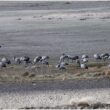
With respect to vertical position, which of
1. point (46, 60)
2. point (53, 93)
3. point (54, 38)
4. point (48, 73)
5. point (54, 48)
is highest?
point (54, 38)

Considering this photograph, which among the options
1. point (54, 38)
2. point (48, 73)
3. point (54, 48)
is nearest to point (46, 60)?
point (48, 73)

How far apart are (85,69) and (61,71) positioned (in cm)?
122

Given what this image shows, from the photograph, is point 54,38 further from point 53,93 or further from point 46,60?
point 53,93

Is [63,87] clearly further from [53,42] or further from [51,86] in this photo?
[53,42]

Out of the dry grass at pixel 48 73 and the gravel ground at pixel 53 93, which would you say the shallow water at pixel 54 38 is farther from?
the gravel ground at pixel 53 93

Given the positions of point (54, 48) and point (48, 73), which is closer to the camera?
point (48, 73)

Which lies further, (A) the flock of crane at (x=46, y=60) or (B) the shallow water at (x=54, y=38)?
(B) the shallow water at (x=54, y=38)

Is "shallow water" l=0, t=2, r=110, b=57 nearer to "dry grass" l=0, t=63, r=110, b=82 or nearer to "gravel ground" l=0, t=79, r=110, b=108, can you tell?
"dry grass" l=0, t=63, r=110, b=82

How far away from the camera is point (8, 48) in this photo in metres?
34.6

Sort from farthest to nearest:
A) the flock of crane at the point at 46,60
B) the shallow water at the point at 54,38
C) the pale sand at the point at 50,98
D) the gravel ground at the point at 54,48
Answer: the shallow water at the point at 54,38, the flock of crane at the point at 46,60, the gravel ground at the point at 54,48, the pale sand at the point at 50,98

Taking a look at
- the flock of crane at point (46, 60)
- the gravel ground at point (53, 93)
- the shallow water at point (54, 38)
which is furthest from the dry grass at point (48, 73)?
the shallow water at point (54, 38)

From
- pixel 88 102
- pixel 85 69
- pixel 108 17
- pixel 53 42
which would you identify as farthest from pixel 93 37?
pixel 88 102

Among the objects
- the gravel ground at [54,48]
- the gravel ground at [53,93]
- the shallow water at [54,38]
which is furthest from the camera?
the shallow water at [54,38]

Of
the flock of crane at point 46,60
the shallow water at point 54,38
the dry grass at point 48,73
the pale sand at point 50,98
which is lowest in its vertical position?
the pale sand at point 50,98
